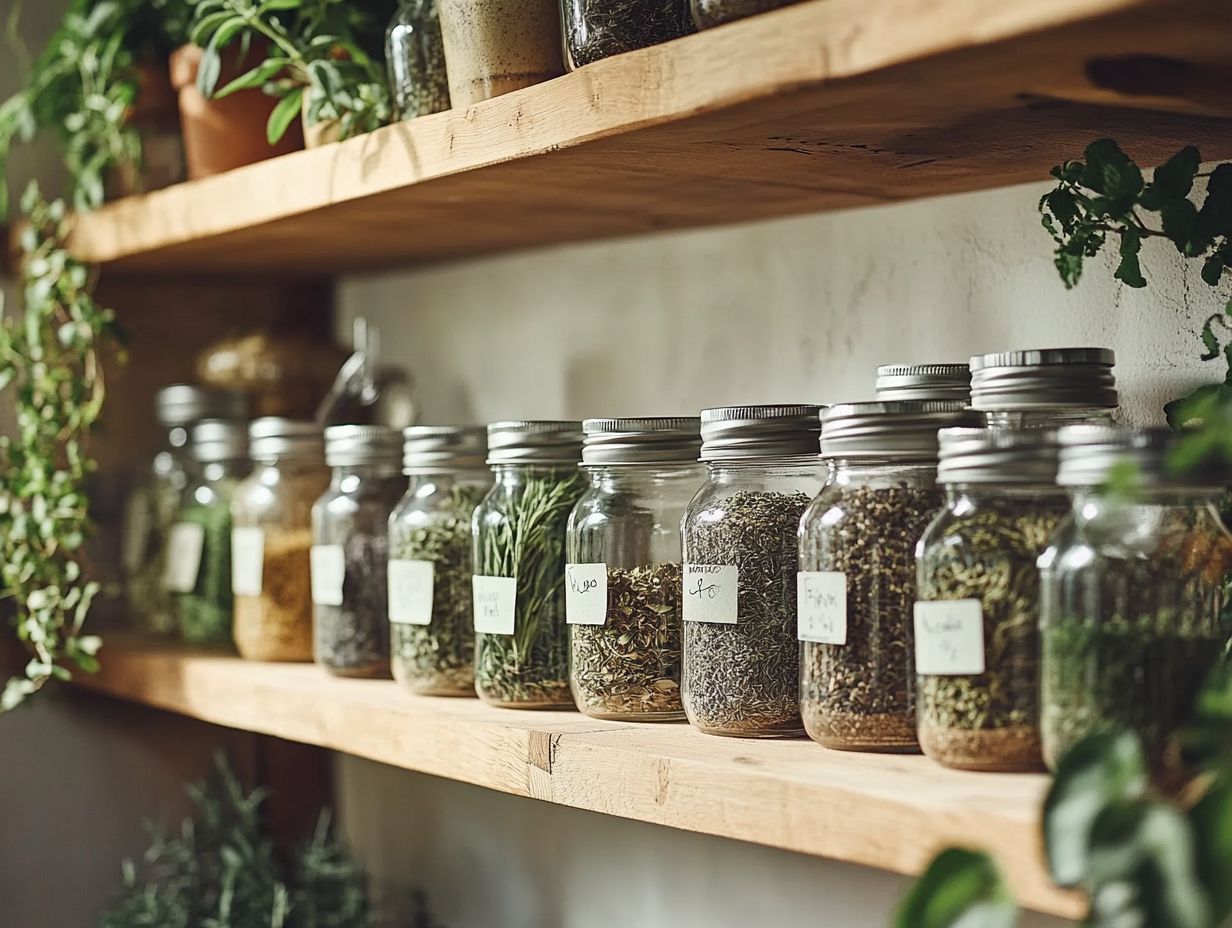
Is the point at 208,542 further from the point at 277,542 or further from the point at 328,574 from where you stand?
the point at 328,574

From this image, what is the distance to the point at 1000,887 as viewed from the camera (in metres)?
0.68

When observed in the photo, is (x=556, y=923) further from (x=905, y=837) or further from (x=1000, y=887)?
(x=1000, y=887)

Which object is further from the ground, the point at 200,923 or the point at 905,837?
the point at 905,837

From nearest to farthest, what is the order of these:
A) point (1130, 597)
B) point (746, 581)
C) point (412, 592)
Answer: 1. point (1130, 597)
2. point (746, 581)
3. point (412, 592)

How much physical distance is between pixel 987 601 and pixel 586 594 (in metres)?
0.35

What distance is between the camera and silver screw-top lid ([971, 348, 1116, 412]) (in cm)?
90

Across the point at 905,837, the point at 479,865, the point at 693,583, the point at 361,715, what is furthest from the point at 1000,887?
the point at 479,865

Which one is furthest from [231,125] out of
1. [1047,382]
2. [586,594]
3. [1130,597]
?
[1130,597]

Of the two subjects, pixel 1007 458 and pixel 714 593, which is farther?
pixel 714 593

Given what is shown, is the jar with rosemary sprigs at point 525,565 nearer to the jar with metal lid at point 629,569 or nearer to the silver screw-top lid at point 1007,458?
the jar with metal lid at point 629,569

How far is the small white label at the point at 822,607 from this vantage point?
3.07ft

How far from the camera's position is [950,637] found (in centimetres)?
85

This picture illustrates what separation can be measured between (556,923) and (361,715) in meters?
0.50

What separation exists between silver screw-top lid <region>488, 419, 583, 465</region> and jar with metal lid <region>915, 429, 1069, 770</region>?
413 mm
